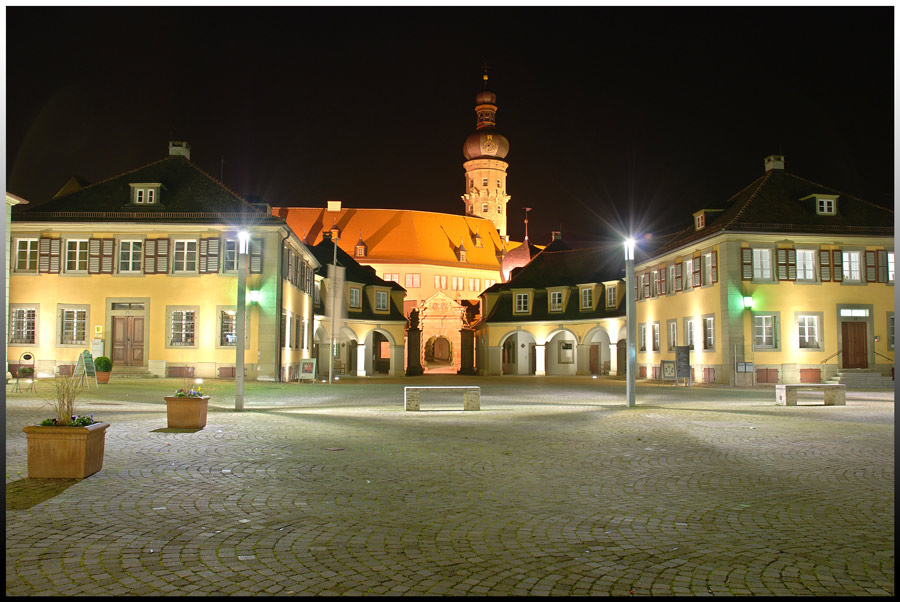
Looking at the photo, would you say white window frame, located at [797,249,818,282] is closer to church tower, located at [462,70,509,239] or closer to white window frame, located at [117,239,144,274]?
white window frame, located at [117,239,144,274]

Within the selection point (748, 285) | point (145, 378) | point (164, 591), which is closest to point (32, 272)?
point (145, 378)

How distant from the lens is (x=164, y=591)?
4.88 meters

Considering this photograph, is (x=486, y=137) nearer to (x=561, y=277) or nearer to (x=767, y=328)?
(x=561, y=277)

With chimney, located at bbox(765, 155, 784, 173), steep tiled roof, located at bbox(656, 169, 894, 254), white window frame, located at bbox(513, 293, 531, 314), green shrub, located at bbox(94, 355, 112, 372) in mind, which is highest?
chimney, located at bbox(765, 155, 784, 173)

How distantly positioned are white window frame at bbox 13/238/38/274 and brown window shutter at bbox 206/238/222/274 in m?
8.00

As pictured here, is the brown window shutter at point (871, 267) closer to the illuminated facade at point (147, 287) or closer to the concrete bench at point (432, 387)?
the concrete bench at point (432, 387)

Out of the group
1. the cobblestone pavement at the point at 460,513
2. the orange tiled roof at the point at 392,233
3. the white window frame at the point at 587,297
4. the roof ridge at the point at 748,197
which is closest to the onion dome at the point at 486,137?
the orange tiled roof at the point at 392,233

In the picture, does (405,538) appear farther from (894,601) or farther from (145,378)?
(145,378)

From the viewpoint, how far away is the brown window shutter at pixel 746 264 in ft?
110

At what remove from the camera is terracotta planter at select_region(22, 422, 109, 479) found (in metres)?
8.76

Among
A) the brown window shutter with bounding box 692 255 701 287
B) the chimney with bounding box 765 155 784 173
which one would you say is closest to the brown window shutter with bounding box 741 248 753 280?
the brown window shutter with bounding box 692 255 701 287

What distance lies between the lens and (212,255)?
34250 mm

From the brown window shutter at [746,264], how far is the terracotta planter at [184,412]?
2651 cm

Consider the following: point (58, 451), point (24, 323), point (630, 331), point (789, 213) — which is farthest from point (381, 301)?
point (58, 451)
